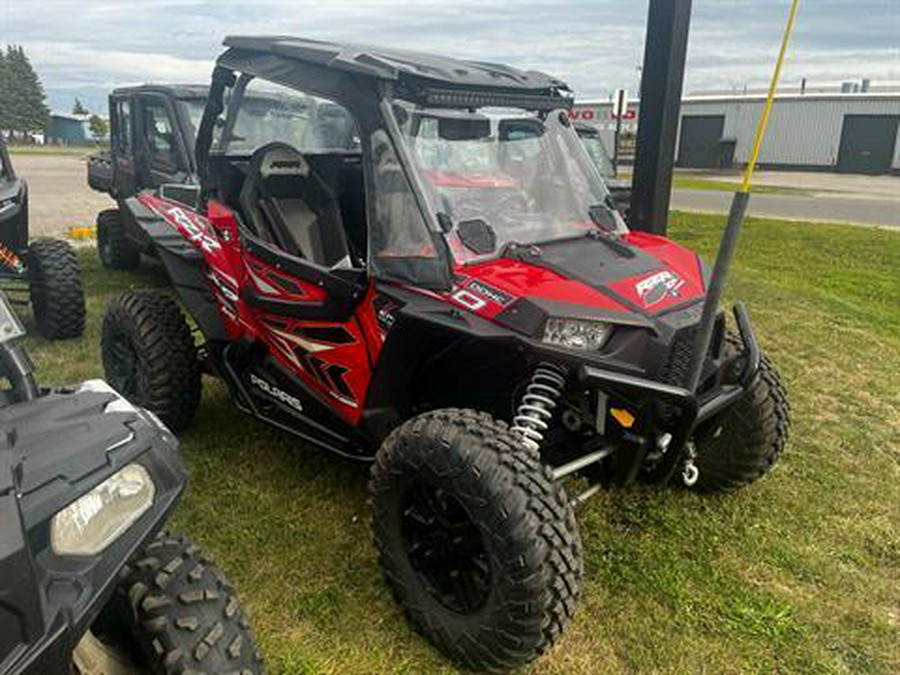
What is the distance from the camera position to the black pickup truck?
24.1ft

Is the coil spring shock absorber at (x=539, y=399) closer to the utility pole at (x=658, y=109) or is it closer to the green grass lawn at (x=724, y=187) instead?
the utility pole at (x=658, y=109)

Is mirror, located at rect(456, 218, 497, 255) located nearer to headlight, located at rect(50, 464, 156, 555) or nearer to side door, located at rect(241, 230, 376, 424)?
side door, located at rect(241, 230, 376, 424)

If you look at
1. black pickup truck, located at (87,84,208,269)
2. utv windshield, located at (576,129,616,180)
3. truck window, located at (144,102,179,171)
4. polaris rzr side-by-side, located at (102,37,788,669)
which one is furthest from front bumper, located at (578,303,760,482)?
utv windshield, located at (576,129,616,180)

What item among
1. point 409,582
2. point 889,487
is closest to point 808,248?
point 889,487

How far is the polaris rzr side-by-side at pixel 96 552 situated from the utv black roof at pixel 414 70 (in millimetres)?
1405

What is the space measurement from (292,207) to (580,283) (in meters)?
1.48

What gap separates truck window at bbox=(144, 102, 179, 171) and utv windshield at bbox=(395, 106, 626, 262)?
524 cm

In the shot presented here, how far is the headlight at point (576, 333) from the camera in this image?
96.0 inches

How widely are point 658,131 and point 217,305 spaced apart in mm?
3080

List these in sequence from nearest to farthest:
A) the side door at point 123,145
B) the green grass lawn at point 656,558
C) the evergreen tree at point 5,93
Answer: the green grass lawn at point 656,558 → the side door at point 123,145 → the evergreen tree at point 5,93

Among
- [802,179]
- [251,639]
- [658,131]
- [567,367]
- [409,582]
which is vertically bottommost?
[802,179]

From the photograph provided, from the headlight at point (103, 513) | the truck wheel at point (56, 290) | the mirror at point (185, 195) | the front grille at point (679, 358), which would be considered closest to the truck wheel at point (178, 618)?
the headlight at point (103, 513)

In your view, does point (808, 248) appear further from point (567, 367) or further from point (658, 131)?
point (567, 367)

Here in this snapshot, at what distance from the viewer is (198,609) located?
70.1 inches
